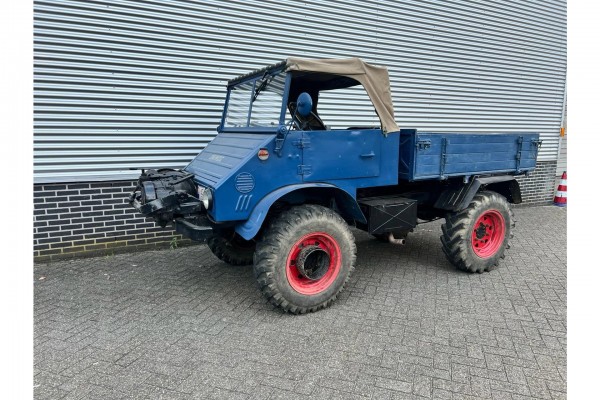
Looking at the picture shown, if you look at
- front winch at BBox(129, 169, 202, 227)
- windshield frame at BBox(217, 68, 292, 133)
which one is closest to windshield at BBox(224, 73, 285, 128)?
windshield frame at BBox(217, 68, 292, 133)

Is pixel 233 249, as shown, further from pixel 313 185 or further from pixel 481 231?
pixel 481 231

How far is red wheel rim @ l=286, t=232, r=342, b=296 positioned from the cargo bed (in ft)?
4.08

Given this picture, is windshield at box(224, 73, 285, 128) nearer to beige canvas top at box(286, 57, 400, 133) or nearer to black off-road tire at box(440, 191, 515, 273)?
beige canvas top at box(286, 57, 400, 133)

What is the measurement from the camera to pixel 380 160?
13.1 feet

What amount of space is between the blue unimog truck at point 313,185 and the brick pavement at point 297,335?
424 mm

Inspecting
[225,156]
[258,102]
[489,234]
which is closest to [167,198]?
[225,156]

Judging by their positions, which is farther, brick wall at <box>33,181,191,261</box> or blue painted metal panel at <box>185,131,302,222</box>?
brick wall at <box>33,181,191,261</box>

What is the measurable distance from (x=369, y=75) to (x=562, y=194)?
7944 mm

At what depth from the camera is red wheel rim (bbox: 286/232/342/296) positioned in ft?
11.9

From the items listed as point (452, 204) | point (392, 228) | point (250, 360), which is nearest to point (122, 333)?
point (250, 360)

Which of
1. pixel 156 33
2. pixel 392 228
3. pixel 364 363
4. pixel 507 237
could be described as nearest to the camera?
pixel 364 363

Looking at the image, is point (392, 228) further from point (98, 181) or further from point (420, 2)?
point (420, 2)

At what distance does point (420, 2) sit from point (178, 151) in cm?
531

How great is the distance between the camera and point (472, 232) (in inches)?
180
